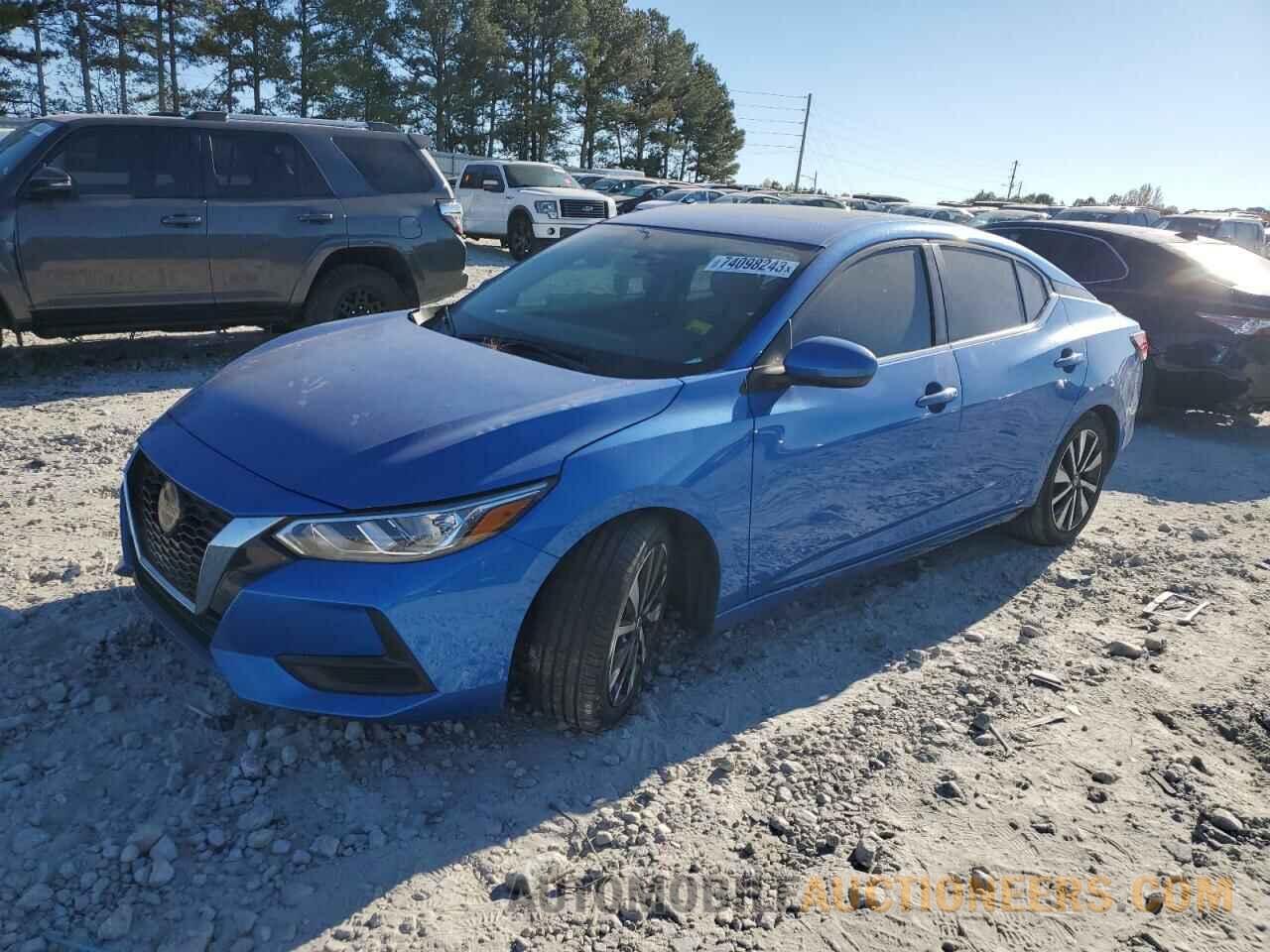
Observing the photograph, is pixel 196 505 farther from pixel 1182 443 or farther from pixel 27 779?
pixel 1182 443

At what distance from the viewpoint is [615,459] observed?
2.86 meters

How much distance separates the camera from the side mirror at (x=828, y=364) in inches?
128

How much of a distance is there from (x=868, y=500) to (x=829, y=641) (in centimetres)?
59

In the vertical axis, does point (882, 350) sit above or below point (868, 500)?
above

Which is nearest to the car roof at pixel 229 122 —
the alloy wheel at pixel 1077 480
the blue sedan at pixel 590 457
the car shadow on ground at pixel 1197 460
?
the blue sedan at pixel 590 457

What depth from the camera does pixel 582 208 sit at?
750 inches

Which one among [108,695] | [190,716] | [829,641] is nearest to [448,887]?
[190,716]

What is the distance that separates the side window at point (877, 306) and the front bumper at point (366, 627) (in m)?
1.48

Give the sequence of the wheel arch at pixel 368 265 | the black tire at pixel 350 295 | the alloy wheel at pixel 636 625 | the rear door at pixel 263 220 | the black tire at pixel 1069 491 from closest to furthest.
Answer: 1. the alloy wheel at pixel 636 625
2. the black tire at pixel 1069 491
3. the rear door at pixel 263 220
4. the wheel arch at pixel 368 265
5. the black tire at pixel 350 295

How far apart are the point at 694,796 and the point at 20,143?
6.68 meters

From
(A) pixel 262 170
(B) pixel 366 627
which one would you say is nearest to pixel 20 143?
(A) pixel 262 170

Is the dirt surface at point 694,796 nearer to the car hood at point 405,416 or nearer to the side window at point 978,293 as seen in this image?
the car hood at point 405,416

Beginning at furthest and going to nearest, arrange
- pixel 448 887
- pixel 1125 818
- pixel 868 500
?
pixel 868 500
pixel 1125 818
pixel 448 887

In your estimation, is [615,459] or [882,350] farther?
[882,350]
